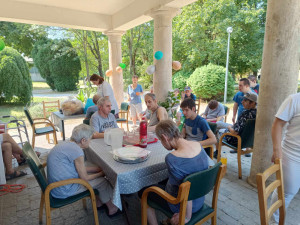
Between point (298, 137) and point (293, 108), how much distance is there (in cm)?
26

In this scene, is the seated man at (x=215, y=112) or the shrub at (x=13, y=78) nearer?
the seated man at (x=215, y=112)

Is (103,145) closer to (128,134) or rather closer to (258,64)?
(128,134)

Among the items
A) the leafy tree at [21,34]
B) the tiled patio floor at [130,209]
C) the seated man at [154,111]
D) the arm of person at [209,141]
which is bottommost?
the tiled patio floor at [130,209]

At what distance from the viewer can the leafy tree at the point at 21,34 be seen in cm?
1311

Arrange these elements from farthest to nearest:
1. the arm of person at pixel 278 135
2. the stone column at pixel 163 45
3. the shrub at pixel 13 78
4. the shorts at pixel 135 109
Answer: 1. the shrub at pixel 13 78
2. the shorts at pixel 135 109
3. the stone column at pixel 163 45
4. the arm of person at pixel 278 135

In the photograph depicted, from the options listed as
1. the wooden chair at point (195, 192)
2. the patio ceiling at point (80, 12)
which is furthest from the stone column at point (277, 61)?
the patio ceiling at point (80, 12)

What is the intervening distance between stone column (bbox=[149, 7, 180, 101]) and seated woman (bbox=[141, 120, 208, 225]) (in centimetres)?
332

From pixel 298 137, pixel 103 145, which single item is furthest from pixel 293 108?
pixel 103 145

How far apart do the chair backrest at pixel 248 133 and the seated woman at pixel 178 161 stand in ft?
5.77

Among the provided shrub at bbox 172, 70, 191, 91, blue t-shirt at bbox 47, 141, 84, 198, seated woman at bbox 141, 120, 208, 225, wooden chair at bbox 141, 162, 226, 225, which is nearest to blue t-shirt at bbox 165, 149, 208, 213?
seated woman at bbox 141, 120, 208, 225

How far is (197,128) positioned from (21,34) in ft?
53.0

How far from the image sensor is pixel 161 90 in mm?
4895

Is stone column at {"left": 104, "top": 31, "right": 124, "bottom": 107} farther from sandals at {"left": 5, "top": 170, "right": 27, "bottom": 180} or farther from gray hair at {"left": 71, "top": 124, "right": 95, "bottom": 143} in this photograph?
gray hair at {"left": 71, "top": 124, "right": 95, "bottom": 143}

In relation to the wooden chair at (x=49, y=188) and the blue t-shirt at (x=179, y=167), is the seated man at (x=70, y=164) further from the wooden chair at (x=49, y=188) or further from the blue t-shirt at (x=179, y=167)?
the blue t-shirt at (x=179, y=167)
